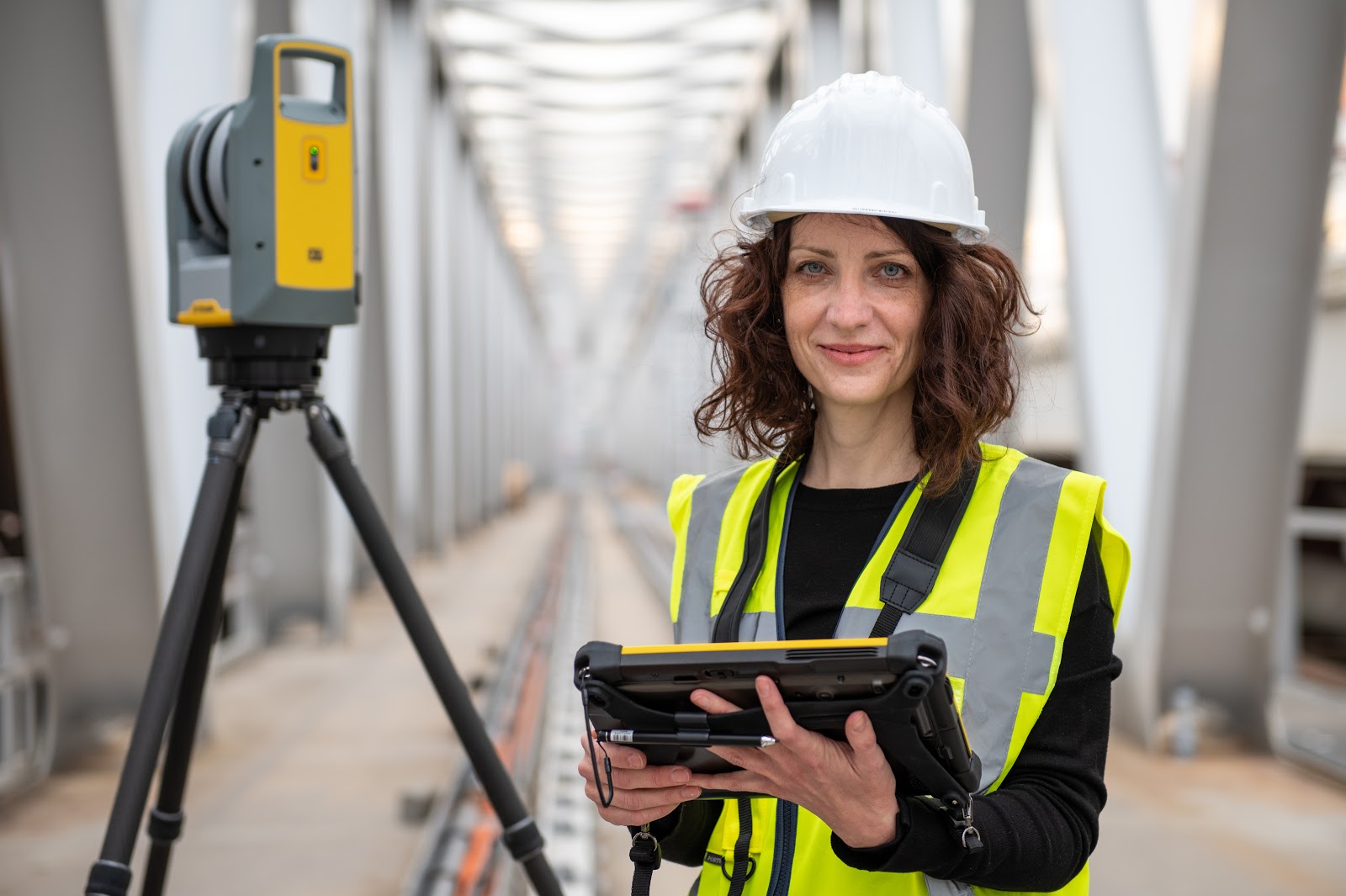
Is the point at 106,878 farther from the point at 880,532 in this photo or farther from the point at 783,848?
the point at 880,532

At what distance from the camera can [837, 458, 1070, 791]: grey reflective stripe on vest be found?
1.44m

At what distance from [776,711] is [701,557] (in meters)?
0.50

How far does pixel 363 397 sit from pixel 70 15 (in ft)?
26.4

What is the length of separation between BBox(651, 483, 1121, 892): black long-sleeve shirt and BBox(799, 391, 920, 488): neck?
3 cm

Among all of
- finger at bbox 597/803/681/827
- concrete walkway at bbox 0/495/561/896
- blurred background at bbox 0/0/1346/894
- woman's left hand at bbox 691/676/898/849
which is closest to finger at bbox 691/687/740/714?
woman's left hand at bbox 691/676/898/849

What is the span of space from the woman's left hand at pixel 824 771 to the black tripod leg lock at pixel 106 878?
1303 mm

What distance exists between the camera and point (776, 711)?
126 centimetres

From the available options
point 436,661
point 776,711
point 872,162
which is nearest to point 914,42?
point 436,661

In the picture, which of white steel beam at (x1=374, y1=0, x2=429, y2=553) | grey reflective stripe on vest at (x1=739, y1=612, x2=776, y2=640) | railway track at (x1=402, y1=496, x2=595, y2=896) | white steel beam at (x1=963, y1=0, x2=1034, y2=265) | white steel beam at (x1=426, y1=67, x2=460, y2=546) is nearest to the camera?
grey reflective stripe on vest at (x1=739, y1=612, x2=776, y2=640)

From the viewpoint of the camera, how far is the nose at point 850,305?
5.22ft

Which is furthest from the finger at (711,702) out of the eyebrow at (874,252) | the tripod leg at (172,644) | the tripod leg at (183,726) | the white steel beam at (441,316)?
the white steel beam at (441,316)

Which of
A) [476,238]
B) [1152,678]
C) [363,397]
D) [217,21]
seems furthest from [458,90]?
[1152,678]

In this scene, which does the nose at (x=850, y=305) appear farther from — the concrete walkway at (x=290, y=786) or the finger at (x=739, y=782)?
the concrete walkway at (x=290, y=786)

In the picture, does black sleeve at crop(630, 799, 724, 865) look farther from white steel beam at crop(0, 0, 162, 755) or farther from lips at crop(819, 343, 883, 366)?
white steel beam at crop(0, 0, 162, 755)
